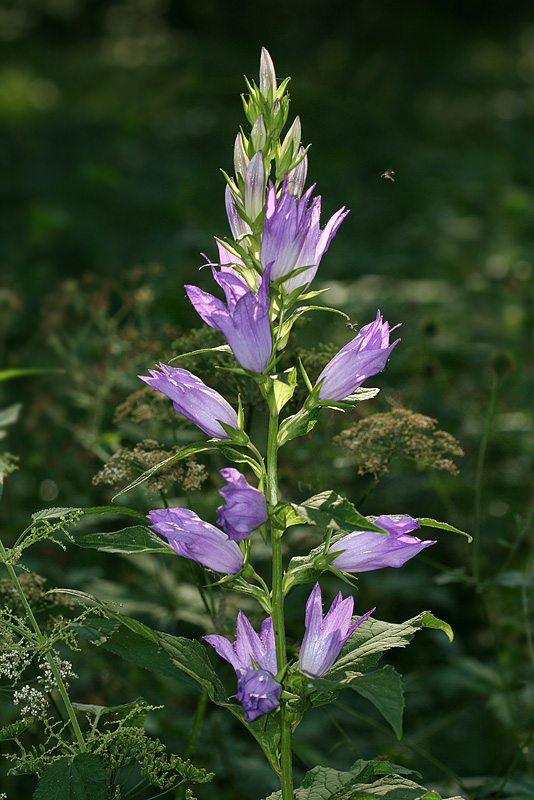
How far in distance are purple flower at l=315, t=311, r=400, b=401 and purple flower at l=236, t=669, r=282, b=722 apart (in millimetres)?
421

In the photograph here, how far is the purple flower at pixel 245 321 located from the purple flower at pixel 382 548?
30cm

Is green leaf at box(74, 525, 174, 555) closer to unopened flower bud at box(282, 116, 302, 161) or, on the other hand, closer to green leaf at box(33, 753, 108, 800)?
green leaf at box(33, 753, 108, 800)

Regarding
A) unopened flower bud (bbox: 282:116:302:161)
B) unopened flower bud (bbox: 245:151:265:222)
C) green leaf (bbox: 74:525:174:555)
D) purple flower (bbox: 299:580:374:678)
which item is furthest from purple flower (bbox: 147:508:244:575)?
unopened flower bud (bbox: 282:116:302:161)

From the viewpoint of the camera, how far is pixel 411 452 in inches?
66.9

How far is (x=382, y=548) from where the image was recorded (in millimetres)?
1152

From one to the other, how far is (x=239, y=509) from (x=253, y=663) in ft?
0.87

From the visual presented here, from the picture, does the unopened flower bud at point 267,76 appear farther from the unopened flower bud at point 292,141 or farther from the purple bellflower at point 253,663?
the purple bellflower at point 253,663

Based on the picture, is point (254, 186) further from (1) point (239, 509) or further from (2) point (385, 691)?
(2) point (385, 691)

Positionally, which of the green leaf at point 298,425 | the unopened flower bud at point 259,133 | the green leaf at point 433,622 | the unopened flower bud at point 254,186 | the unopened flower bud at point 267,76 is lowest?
the green leaf at point 433,622

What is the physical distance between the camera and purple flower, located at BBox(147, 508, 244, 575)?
115 centimetres

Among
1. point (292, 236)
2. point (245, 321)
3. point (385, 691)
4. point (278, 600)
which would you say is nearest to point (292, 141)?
point (292, 236)

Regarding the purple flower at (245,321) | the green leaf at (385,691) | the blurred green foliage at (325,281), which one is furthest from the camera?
the blurred green foliage at (325,281)

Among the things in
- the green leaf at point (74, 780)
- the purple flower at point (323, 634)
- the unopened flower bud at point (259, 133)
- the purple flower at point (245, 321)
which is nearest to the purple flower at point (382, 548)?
the purple flower at point (323, 634)

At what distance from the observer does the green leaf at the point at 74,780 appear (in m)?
1.13
